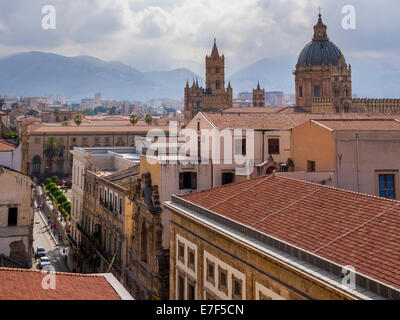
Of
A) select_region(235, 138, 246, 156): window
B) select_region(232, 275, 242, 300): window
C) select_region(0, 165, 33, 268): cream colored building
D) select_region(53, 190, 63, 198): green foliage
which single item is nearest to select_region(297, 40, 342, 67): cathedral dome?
select_region(53, 190, 63, 198): green foliage

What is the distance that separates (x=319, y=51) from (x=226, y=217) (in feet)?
372

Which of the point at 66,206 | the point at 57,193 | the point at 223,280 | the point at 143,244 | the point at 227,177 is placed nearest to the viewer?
the point at 223,280

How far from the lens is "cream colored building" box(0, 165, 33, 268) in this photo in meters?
36.7

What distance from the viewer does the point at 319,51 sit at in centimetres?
12656

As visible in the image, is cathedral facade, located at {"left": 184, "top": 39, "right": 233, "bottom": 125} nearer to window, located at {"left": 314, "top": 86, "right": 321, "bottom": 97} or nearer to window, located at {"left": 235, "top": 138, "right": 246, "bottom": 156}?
window, located at {"left": 314, "top": 86, "right": 321, "bottom": 97}

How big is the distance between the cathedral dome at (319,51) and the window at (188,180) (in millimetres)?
99227

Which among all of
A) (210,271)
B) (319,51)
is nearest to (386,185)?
(210,271)

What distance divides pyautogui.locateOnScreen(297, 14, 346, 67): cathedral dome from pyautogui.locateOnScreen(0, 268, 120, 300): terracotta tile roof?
4623 inches

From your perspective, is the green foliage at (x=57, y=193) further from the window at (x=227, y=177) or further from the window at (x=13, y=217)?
the window at (x=227, y=177)

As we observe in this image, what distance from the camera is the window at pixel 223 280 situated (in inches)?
831

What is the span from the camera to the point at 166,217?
33.4 metres

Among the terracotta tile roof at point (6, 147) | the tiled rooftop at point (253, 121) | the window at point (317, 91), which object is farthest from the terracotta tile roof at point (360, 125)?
the window at point (317, 91)

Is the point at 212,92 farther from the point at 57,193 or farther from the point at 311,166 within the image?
the point at 311,166
